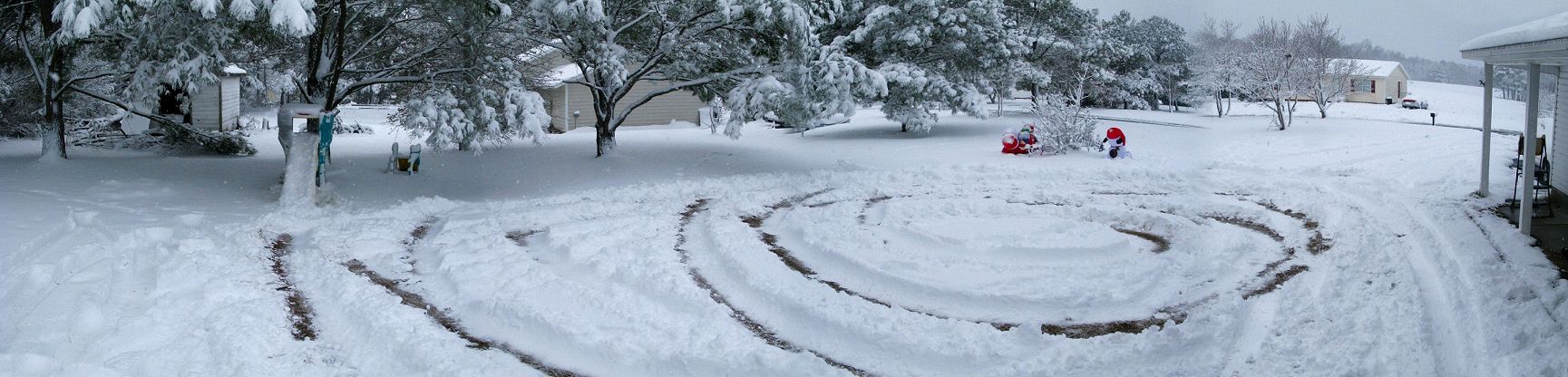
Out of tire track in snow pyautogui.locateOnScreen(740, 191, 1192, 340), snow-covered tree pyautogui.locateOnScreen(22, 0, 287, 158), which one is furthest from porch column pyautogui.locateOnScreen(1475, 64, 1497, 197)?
snow-covered tree pyautogui.locateOnScreen(22, 0, 287, 158)

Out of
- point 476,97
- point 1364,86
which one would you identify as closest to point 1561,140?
point 476,97

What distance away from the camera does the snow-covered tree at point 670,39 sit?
55.3ft

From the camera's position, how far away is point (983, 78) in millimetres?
27844

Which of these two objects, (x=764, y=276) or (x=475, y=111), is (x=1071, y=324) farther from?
(x=475, y=111)

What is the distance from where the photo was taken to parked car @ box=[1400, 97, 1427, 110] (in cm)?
4169

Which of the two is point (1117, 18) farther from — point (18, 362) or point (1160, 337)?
point (18, 362)

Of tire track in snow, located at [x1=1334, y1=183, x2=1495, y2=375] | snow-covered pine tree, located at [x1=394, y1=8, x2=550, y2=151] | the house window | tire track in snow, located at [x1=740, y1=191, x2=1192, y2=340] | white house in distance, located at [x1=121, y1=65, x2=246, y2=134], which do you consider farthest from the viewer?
the house window

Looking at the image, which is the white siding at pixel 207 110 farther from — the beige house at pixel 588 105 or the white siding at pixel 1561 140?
the white siding at pixel 1561 140

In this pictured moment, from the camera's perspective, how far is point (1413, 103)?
42719mm

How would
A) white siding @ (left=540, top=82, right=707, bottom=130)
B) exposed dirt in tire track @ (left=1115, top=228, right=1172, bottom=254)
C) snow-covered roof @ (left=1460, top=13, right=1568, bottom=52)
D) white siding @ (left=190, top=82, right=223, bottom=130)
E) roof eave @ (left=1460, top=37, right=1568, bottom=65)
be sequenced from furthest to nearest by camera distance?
white siding @ (left=540, top=82, right=707, bottom=130), white siding @ (left=190, top=82, right=223, bottom=130), exposed dirt in tire track @ (left=1115, top=228, right=1172, bottom=254), snow-covered roof @ (left=1460, top=13, right=1568, bottom=52), roof eave @ (left=1460, top=37, right=1568, bottom=65)

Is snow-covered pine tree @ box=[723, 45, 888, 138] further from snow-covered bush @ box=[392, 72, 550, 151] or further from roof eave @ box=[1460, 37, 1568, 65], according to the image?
roof eave @ box=[1460, 37, 1568, 65]

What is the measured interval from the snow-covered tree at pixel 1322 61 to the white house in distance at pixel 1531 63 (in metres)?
17.5

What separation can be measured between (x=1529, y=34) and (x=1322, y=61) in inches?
998

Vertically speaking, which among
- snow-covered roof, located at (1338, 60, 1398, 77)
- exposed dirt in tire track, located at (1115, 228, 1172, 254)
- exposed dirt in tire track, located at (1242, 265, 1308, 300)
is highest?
snow-covered roof, located at (1338, 60, 1398, 77)
